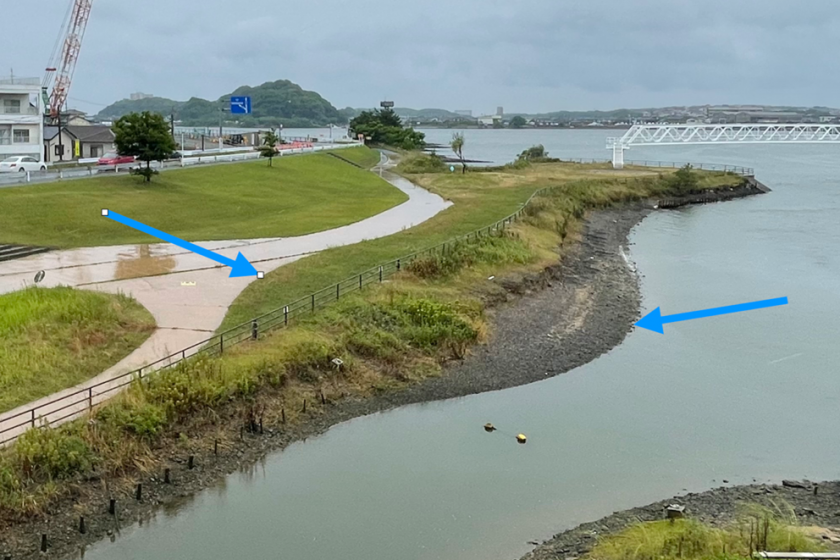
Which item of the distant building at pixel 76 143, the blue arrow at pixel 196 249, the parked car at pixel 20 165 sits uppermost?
the distant building at pixel 76 143

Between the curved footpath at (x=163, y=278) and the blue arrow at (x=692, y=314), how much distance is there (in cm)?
1144

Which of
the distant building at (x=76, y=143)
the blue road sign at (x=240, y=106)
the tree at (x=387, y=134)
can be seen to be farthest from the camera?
the tree at (x=387, y=134)

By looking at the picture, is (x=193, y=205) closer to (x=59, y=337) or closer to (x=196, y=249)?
(x=196, y=249)

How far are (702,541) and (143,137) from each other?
34.0 meters

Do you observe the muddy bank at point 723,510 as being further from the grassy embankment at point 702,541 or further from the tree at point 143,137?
the tree at point 143,137

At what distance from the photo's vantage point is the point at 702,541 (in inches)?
511

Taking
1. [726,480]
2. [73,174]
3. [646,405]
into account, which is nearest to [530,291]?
[646,405]

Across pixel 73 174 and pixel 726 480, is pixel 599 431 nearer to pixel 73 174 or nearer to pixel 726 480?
pixel 726 480

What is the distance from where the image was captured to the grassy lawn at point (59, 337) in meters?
17.3

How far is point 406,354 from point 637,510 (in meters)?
8.68

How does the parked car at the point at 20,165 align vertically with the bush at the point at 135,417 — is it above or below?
above

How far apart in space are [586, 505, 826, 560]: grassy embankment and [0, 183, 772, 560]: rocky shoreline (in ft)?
23.3

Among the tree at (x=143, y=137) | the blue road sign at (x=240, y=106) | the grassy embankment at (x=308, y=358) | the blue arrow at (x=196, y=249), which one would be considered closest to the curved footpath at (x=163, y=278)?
the blue arrow at (x=196, y=249)

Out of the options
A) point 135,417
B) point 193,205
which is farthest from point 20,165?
point 135,417
